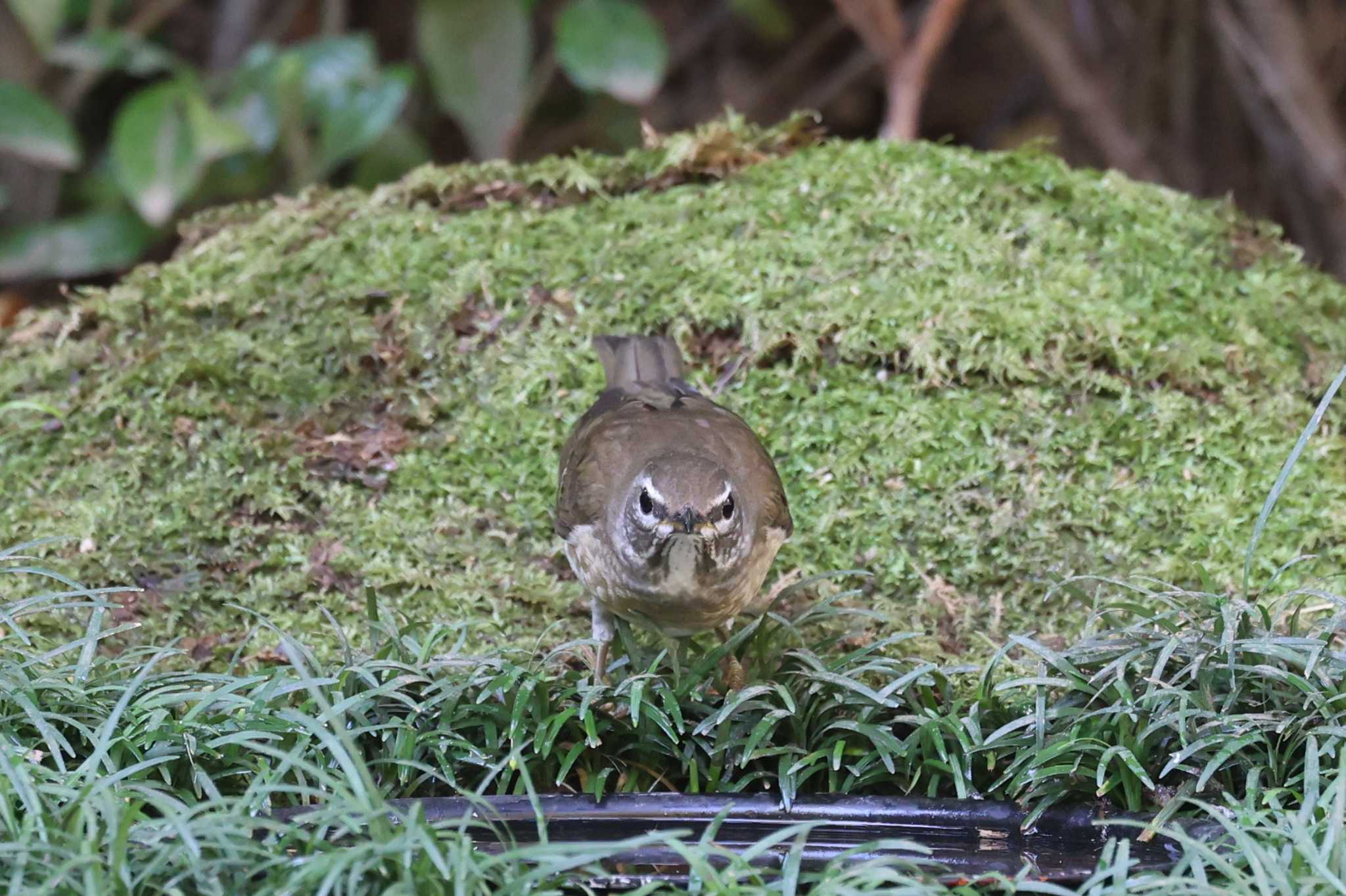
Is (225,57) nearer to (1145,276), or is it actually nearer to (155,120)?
(155,120)

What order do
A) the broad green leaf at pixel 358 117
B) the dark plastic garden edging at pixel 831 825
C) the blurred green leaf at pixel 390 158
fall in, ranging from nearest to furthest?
the dark plastic garden edging at pixel 831 825
the broad green leaf at pixel 358 117
the blurred green leaf at pixel 390 158

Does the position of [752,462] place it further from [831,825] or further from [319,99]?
[319,99]

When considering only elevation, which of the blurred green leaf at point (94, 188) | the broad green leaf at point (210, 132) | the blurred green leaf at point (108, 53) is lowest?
the broad green leaf at point (210, 132)

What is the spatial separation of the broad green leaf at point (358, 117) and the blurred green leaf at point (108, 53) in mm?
874

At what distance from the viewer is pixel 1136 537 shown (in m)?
4.34

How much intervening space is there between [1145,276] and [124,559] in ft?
13.2

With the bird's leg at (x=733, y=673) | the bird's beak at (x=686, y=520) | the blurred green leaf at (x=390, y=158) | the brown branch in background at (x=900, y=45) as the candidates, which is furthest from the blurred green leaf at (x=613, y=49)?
the bird's leg at (x=733, y=673)

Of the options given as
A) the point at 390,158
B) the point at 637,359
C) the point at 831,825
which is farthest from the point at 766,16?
the point at 831,825

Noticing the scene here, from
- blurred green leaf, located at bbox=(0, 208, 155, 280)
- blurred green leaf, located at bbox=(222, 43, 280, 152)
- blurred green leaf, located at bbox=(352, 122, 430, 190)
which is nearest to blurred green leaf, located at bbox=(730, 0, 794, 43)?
blurred green leaf, located at bbox=(352, 122, 430, 190)

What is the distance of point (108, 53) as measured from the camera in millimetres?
6613

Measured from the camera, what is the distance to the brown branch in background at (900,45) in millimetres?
6469

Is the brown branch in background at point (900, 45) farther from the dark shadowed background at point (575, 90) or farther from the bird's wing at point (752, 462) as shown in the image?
the bird's wing at point (752, 462)

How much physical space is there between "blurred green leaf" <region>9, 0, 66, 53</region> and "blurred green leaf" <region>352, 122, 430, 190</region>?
173 cm

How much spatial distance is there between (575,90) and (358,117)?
6.82ft
